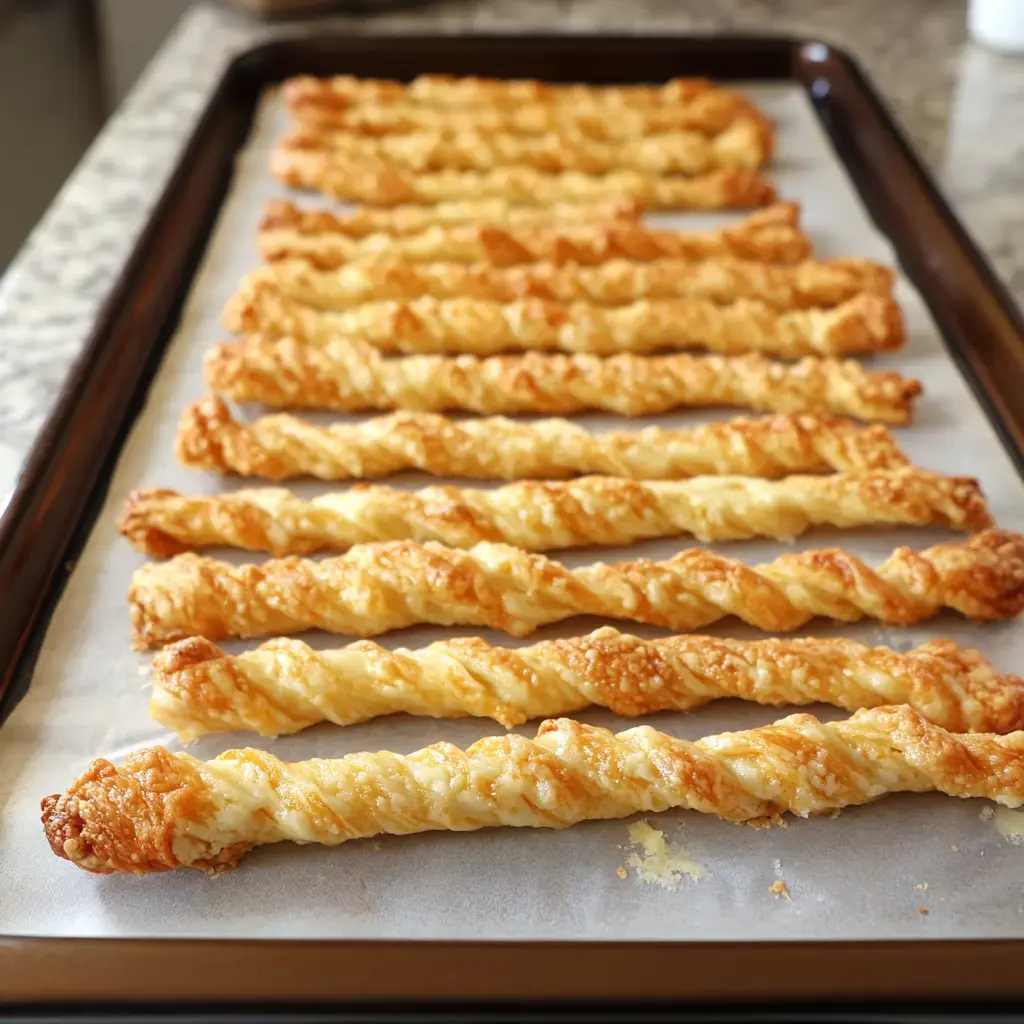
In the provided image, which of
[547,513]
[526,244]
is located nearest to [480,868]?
[547,513]

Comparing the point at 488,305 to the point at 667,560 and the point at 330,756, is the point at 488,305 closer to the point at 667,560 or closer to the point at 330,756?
the point at 667,560

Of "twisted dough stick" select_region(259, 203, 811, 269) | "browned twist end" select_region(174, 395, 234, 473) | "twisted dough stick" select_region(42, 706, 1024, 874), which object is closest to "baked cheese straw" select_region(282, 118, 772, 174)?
"twisted dough stick" select_region(259, 203, 811, 269)

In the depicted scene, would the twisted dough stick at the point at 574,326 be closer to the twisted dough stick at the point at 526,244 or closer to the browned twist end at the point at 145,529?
the twisted dough stick at the point at 526,244

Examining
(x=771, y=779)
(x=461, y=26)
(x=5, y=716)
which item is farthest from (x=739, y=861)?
(x=461, y=26)

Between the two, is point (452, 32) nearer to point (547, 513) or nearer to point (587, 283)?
point (587, 283)

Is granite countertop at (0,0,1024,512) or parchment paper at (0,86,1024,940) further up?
granite countertop at (0,0,1024,512)

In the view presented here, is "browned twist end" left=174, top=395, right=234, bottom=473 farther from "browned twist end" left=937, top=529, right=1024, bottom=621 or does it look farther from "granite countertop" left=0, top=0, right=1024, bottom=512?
"browned twist end" left=937, top=529, right=1024, bottom=621

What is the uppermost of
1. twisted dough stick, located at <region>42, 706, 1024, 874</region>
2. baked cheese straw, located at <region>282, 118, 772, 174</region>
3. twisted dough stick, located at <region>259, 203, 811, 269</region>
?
baked cheese straw, located at <region>282, 118, 772, 174</region>
